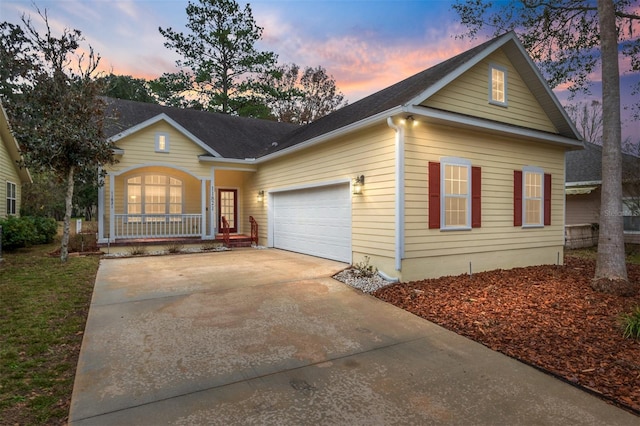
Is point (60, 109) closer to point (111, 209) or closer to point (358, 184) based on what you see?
point (111, 209)

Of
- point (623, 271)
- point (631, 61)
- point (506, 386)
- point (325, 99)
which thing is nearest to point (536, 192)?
point (623, 271)

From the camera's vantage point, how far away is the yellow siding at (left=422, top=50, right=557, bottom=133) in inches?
301

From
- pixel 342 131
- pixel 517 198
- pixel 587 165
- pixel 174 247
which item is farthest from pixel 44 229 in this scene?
pixel 587 165

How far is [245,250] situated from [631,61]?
13292 millimetres

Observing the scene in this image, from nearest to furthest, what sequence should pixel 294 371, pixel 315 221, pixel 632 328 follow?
pixel 294 371, pixel 632 328, pixel 315 221

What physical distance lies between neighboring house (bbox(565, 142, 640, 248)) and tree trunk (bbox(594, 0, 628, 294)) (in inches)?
312

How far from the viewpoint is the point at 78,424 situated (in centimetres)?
247

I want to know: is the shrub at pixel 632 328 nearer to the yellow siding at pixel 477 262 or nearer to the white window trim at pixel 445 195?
the yellow siding at pixel 477 262

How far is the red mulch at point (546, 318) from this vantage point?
131 inches

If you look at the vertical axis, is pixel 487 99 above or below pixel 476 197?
above

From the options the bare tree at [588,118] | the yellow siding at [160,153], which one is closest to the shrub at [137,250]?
the yellow siding at [160,153]

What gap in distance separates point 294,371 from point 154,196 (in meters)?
11.4

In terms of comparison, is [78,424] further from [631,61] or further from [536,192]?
[631,61]

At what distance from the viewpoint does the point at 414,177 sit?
7.04 meters
